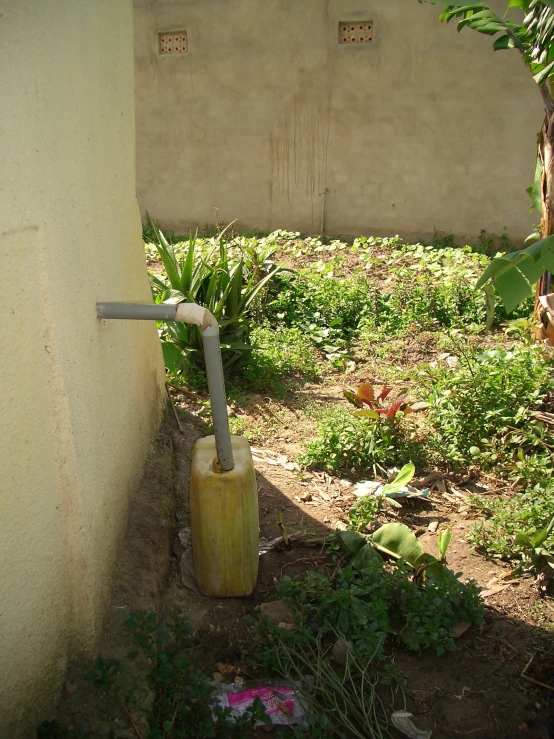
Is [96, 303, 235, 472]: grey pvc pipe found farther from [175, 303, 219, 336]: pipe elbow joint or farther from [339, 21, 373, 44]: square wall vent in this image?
[339, 21, 373, 44]: square wall vent

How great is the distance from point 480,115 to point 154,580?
6.60 metres

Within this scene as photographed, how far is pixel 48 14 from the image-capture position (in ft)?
6.32

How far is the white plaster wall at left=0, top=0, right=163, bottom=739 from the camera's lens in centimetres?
172

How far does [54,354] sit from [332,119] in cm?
684

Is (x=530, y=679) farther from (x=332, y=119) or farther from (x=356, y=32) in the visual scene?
(x=356, y=32)

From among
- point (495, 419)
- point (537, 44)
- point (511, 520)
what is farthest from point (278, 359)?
point (537, 44)

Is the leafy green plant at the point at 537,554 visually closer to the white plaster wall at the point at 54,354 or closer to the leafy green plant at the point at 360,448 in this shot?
the leafy green plant at the point at 360,448

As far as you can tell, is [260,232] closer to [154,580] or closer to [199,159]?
[199,159]

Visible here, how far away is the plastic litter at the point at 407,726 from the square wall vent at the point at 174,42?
25.9ft

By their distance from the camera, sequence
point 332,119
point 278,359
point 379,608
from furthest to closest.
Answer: point 332,119 → point 278,359 → point 379,608

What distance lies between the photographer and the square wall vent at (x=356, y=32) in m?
7.76

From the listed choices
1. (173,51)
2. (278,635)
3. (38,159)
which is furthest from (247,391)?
(173,51)

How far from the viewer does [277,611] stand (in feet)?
8.69

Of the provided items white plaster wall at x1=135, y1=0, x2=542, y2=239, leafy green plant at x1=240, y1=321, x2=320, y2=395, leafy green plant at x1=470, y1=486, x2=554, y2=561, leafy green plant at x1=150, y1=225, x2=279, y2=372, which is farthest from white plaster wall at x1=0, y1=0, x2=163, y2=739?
white plaster wall at x1=135, y1=0, x2=542, y2=239
